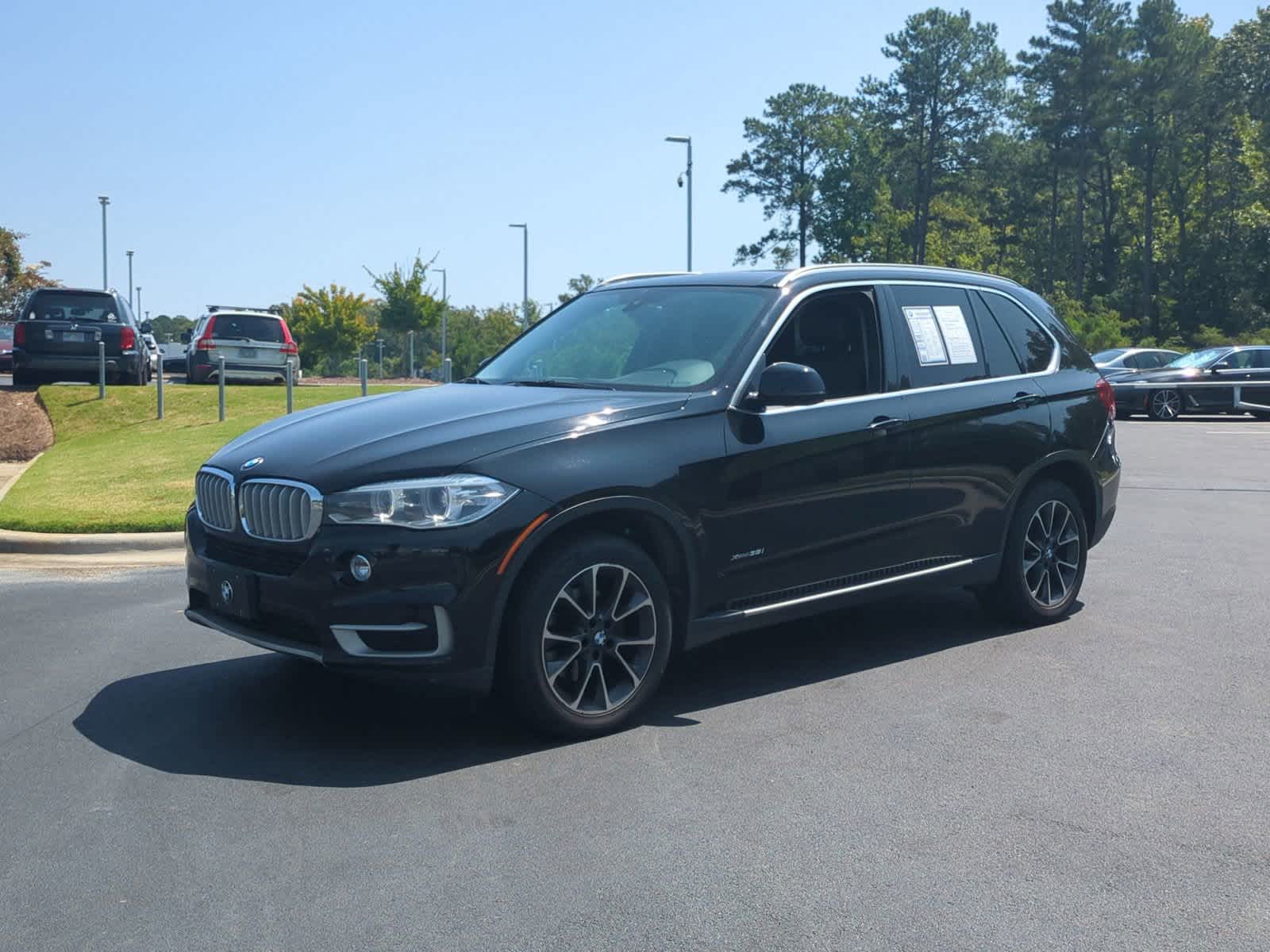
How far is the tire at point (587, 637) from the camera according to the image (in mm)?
5109

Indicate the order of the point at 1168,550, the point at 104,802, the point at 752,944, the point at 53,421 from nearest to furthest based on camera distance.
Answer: the point at 752,944
the point at 104,802
the point at 1168,550
the point at 53,421

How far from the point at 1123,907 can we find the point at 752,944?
3.49ft

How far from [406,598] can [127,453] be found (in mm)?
11951

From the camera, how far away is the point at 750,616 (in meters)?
5.84

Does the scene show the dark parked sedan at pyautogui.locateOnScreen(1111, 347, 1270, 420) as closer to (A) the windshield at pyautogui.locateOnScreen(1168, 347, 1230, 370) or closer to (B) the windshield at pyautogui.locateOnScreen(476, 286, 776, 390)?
(A) the windshield at pyautogui.locateOnScreen(1168, 347, 1230, 370)

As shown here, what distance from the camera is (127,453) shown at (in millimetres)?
15758

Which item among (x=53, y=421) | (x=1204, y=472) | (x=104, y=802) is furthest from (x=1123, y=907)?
(x=53, y=421)

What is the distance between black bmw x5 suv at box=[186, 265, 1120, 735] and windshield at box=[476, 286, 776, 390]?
16 mm

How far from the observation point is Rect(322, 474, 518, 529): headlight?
16.3 feet

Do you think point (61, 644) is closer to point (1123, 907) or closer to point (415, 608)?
point (415, 608)

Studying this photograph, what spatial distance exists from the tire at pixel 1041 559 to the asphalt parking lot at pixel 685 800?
0.13 metres

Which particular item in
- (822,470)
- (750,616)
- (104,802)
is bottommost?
(104,802)

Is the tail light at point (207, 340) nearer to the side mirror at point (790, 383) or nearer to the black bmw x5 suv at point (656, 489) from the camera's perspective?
the black bmw x5 suv at point (656, 489)

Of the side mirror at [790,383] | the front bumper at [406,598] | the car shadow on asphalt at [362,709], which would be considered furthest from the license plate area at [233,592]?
the side mirror at [790,383]
